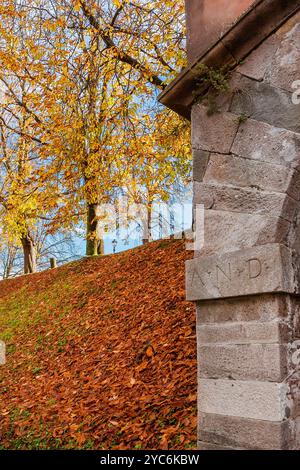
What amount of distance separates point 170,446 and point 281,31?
149 inches

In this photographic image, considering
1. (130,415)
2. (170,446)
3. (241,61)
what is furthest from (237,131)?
(130,415)

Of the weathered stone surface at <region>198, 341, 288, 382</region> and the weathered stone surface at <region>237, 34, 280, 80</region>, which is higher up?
the weathered stone surface at <region>237, 34, 280, 80</region>

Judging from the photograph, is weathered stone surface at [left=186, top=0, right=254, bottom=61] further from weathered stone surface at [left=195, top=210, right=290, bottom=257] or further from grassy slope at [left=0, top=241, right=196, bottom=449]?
grassy slope at [left=0, top=241, right=196, bottom=449]

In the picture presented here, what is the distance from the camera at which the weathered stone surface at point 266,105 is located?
3.44 m

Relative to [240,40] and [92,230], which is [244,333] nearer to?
[240,40]

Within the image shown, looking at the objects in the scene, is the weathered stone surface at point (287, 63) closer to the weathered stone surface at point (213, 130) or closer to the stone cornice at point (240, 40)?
the stone cornice at point (240, 40)

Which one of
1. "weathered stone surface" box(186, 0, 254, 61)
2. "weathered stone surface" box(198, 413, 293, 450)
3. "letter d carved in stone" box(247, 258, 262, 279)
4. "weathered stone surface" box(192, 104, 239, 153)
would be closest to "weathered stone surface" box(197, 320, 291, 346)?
"letter d carved in stone" box(247, 258, 262, 279)

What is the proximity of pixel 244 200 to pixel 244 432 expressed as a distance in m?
1.74

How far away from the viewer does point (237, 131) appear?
369 centimetres

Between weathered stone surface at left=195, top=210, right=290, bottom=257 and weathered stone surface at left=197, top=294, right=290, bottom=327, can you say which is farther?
weathered stone surface at left=195, top=210, right=290, bottom=257

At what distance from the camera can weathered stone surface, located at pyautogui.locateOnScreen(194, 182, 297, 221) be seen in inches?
133

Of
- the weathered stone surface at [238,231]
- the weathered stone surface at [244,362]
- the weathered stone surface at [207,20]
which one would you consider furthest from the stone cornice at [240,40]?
the weathered stone surface at [244,362]

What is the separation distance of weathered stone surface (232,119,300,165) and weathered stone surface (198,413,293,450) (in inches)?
75.7
